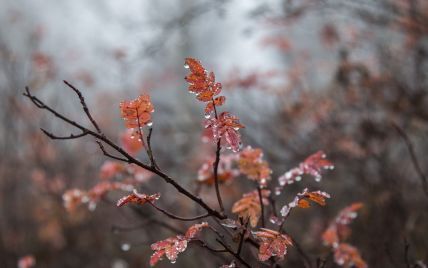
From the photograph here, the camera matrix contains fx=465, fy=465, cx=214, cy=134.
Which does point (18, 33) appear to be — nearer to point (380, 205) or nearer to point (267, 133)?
point (267, 133)

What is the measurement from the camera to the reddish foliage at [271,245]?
1322 mm

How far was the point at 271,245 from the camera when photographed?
134 centimetres

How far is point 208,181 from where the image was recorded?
2059mm

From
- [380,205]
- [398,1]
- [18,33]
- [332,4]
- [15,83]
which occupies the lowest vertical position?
[380,205]

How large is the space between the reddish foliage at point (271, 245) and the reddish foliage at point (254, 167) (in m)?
0.39

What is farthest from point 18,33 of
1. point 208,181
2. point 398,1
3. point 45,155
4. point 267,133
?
point 208,181

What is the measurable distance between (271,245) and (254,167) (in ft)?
1.50

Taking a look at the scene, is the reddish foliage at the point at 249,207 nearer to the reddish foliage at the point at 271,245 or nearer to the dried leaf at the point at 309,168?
the dried leaf at the point at 309,168

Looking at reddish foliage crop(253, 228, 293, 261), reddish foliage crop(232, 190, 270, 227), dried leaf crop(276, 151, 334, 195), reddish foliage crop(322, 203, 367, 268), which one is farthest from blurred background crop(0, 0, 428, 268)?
reddish foliage crop(253, 228, 293, 261)

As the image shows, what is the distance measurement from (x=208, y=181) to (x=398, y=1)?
132 inches

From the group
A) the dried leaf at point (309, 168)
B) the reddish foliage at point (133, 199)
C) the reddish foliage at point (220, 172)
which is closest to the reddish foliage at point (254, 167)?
the dried leaf at point (309, 168)

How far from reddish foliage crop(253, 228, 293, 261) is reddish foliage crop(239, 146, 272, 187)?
390 millimetres

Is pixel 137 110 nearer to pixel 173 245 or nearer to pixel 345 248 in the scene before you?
pixel 173 245

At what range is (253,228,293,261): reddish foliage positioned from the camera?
1.32 m
